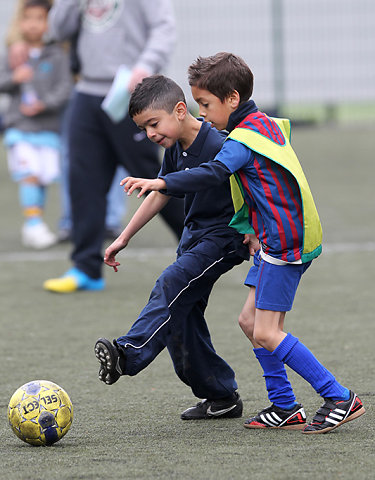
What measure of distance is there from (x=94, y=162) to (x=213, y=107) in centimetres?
303

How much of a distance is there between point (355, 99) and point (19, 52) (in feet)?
29.6

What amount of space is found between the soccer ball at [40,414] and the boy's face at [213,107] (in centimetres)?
119

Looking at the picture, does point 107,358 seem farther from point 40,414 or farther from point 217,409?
point 217,409

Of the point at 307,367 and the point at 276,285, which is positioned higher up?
the point at 276,285

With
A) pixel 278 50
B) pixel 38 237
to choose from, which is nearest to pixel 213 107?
pixel 38 237

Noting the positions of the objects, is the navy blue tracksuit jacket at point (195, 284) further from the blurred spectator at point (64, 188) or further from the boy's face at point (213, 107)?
the blurred spectator at point (64, 188)

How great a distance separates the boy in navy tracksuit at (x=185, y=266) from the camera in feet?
12.7

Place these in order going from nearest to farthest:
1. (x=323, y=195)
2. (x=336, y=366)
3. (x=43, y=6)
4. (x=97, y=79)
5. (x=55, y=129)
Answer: (x=336, y=366)
(x=97, y=79)
(x=43, y=6)
(x=55, y=129)
(x=323, y=195)

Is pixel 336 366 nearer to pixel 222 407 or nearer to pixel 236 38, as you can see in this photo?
pixel 222 407

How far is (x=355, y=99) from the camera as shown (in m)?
17.3

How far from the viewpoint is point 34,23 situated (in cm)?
917

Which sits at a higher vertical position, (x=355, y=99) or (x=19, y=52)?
(x=19, y=52)

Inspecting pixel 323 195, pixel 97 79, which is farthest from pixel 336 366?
pixel 323 195

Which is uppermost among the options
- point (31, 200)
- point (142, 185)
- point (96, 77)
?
point (142, 185)
